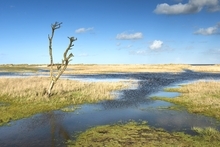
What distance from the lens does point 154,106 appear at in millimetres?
23297

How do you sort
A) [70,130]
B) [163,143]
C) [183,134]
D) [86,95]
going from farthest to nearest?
[86,95]
[70,130]
[183,134]
[163,143]

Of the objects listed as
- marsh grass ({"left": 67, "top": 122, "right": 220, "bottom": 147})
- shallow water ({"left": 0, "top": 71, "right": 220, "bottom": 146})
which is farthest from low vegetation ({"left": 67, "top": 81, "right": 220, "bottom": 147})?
shallow water ({"left": 0, "top": 71, "right": 220, "bottom": 146})

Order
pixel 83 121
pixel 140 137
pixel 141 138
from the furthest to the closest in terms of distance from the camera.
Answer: pixel 83 121
pixel 140 137
pixel 141 138

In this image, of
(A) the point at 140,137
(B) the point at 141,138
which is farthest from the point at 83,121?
(B) the point at 141,138

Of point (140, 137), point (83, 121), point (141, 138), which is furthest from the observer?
point (83, 121)

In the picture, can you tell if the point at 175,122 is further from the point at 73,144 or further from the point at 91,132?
the point at 73,144

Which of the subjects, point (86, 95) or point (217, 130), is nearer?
point (217, 130)

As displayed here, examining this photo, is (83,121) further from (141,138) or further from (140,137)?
(141,138)

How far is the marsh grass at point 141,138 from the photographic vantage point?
12.2 metres

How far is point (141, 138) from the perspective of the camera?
13.0 meters

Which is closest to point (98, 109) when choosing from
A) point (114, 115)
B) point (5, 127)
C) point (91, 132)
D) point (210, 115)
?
point (114, 115)

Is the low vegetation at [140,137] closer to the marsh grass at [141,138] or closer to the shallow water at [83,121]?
the marsh grass at [141,138]

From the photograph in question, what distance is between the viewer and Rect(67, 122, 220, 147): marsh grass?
1220 cm

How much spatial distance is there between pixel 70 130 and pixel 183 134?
7634mm
